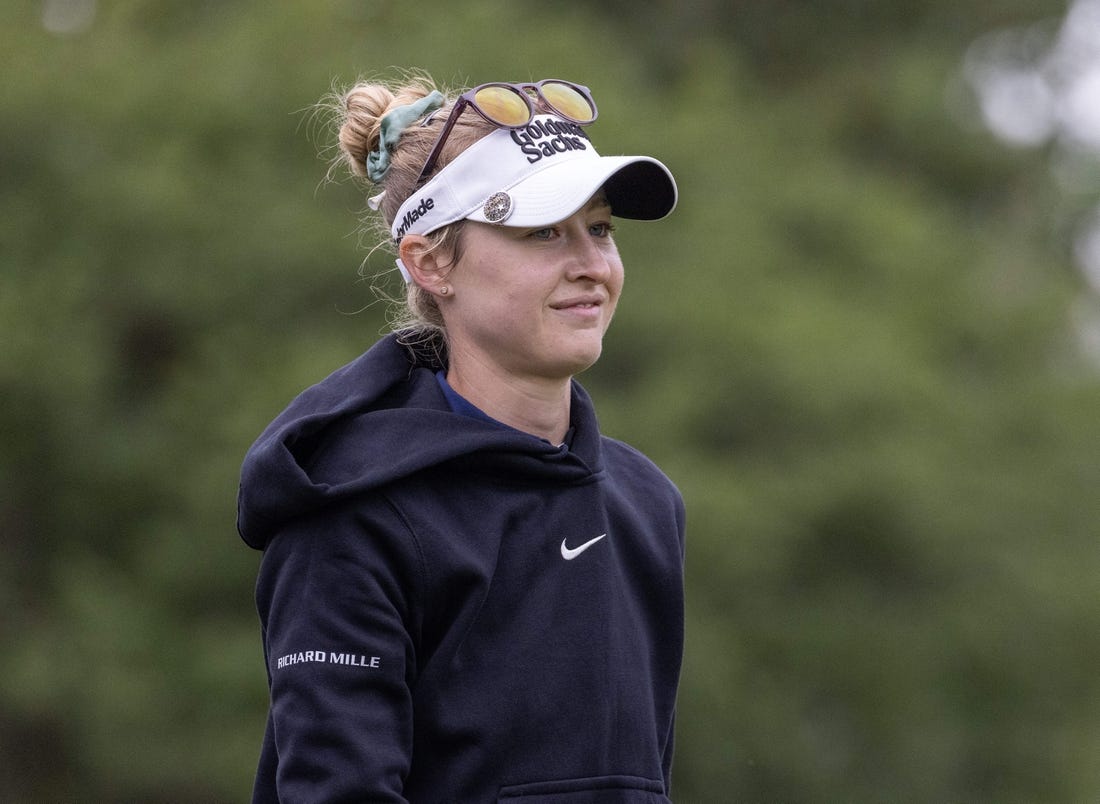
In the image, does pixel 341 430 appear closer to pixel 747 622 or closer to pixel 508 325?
pixel 508 325

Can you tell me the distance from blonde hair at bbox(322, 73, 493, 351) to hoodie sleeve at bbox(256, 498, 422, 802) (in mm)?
398

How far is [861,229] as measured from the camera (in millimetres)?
15570

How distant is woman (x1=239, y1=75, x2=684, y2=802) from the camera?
208cm

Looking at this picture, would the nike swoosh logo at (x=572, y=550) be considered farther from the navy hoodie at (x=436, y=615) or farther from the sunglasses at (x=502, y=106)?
the sunglasses at (x=502, y=106)

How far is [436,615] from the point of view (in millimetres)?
2133

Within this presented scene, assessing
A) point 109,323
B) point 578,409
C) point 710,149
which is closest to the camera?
point 578,409

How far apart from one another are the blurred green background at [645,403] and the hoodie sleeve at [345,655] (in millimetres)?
8647

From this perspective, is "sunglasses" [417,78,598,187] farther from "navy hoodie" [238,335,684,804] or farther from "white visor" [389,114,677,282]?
"navy hoodie" [238,335,684,804]

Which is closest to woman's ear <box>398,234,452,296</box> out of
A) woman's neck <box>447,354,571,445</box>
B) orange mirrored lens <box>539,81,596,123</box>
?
woman's neck <box>447,354,571,445</box>

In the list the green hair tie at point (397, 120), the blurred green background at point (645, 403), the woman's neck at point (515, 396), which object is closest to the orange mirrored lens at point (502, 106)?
the green hair tie at point (397, 120)

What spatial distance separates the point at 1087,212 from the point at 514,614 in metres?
19.7

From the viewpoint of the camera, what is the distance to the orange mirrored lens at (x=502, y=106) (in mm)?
2334

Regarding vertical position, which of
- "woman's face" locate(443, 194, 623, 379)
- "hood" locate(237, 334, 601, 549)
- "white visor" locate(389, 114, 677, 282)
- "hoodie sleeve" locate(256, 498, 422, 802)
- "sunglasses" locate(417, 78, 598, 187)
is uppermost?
"sunglasses" locate(417, 78, 598, 187)

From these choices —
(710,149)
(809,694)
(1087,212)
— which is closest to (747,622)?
(809,694)
